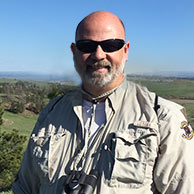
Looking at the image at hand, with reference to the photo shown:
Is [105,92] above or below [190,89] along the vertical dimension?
above

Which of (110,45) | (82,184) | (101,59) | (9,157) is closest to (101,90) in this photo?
(101,59)

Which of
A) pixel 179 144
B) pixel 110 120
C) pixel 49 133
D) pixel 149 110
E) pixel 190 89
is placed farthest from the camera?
pixel 190 89

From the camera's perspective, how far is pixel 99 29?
2.12m

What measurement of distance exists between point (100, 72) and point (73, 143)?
577 mm

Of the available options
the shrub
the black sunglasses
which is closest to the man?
the black sunglasses

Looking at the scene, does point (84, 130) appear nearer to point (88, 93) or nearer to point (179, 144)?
point (88, 93)

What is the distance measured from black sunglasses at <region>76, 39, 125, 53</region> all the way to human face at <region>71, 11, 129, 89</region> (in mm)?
23

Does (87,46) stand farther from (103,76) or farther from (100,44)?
(103,76)

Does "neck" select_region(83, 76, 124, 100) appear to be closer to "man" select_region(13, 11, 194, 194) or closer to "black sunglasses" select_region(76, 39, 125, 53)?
"man" select_region(13, 11, 194, 194)

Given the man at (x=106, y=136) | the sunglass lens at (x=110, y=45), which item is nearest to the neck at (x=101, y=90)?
the man at (x=106, y=136)

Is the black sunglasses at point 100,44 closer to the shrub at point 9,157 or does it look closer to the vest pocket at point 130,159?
the vest pocket at point 130,159

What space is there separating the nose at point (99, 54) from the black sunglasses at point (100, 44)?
2 centimetres

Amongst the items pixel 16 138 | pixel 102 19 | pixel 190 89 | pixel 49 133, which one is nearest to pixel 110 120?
pixel 49 133

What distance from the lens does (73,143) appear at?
208 centimetres
